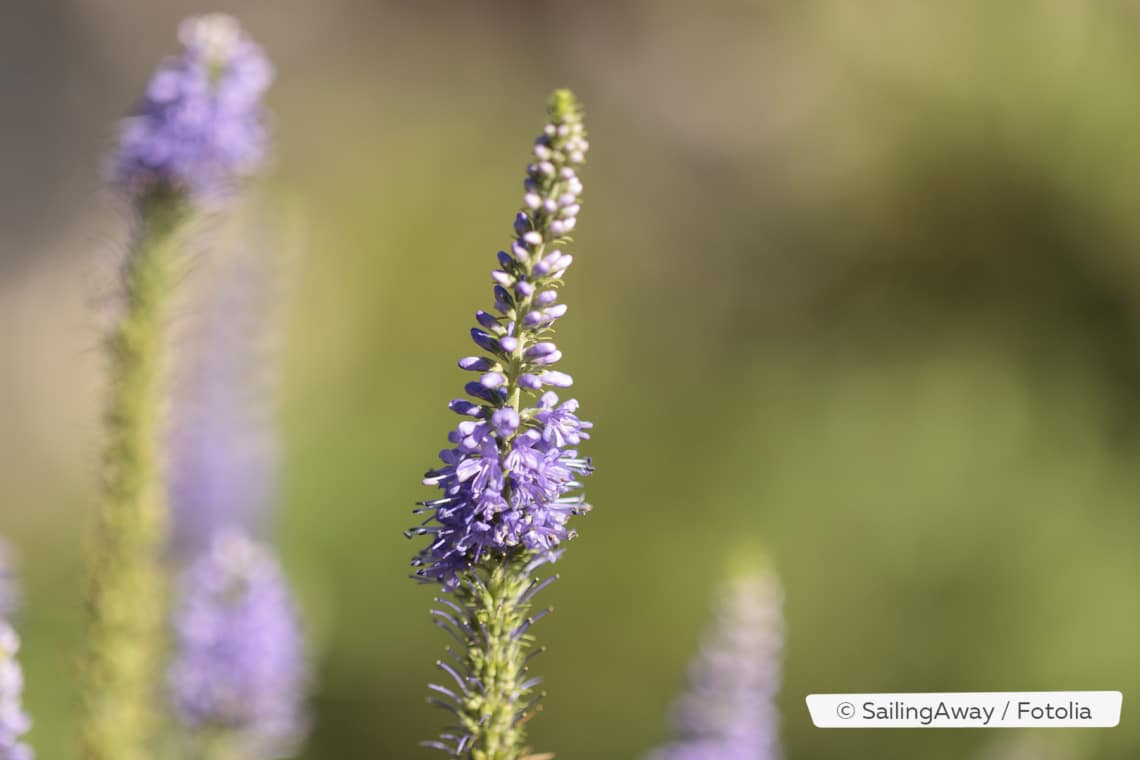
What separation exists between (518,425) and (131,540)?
4.05 feet

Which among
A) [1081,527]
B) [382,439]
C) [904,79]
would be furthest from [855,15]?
[382,439]

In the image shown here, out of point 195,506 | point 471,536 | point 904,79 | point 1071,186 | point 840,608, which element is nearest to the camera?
point 471,536

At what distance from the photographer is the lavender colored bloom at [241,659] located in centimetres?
318

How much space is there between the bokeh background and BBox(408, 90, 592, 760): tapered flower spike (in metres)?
2.96

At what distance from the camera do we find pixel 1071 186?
8250 mm

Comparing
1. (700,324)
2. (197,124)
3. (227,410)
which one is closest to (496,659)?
(197,124)

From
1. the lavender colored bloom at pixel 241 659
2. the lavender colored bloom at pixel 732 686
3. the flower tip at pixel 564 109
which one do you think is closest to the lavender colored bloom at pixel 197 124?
the lavender colored bloom at pixel 241 659

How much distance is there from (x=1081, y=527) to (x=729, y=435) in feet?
8.40

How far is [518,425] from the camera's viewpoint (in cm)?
191

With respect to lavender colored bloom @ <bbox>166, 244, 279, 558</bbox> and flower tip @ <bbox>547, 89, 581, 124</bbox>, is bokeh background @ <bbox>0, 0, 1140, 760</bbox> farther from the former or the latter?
flower tip @ <bbox>547, 89, 581, 124</bbox>

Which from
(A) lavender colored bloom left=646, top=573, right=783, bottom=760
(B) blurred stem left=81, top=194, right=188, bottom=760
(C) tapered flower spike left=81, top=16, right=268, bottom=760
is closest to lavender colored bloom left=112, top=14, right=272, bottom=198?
(C) tapered flower spike left=81, top=16, right=268, bottom=760

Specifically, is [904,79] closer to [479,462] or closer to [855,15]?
[855,15]

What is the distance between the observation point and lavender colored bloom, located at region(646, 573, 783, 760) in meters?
3.40

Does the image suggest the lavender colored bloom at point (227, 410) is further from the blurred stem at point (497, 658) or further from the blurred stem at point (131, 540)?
the blurred stem at point (497, 658)
